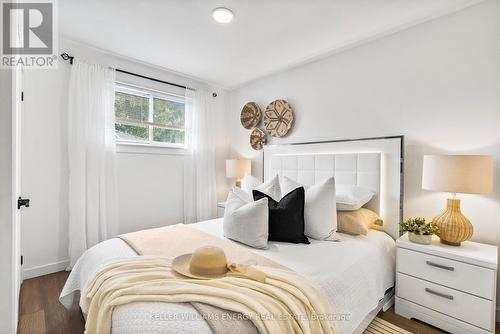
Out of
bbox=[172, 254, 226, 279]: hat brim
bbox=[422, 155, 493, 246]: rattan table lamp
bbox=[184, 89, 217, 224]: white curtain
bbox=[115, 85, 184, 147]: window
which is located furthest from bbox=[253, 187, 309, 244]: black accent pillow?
bbox=[115, 85, 184, 147]: window

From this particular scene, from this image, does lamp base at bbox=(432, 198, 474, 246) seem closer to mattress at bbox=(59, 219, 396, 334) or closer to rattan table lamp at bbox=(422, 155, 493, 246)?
rattan table lamp at bbox=(422, 155, 493, 246)

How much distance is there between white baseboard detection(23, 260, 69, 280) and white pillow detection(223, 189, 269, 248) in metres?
2.02

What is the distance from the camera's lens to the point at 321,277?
1.35m

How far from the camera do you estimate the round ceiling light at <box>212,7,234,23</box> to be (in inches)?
77.8

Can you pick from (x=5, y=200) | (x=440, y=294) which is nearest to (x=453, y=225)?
(x=440, y=294)

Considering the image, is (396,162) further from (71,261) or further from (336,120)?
(71,261)

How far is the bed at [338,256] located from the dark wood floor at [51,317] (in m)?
0.13

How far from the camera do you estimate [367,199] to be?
2.23 m

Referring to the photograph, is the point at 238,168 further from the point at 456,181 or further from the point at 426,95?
the point at 456,181

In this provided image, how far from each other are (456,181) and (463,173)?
7 centimetres


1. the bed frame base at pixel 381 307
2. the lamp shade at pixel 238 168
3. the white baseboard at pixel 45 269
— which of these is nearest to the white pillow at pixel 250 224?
the bed frame base at pixel 381 307

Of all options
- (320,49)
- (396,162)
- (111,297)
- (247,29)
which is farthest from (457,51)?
(111,297)

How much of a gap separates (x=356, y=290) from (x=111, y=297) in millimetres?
1361

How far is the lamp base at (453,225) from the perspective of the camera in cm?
171
